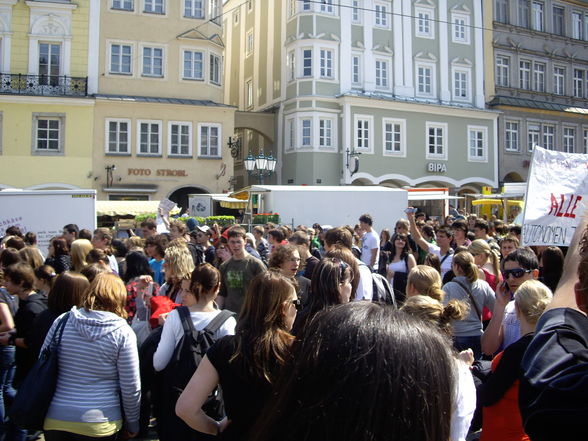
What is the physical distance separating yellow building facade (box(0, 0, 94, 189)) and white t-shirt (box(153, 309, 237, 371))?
81.1 ft

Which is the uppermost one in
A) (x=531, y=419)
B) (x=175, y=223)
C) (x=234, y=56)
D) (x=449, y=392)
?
(x=234, y=56)

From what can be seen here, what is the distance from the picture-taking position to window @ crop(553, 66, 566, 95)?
37750 millimetres

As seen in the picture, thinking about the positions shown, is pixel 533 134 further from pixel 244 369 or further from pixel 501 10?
pixel 244 369

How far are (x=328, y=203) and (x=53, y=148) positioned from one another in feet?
45.6

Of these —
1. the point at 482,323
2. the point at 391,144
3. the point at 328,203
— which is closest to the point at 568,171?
the point at 482,323

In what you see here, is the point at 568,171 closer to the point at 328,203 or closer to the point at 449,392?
the point at 449,392

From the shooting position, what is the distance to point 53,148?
26.8 meters

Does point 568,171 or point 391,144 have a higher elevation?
point 391,144

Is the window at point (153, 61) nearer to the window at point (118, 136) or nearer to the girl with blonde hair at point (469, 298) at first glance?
the window at point (118, 136)

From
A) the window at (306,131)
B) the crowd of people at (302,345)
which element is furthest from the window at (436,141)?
the crowd of people at (302,345)

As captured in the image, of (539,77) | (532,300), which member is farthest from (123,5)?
(532,300)

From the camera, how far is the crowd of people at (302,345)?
121 centimetres

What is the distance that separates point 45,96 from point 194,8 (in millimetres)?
8803

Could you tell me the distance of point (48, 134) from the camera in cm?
2673
